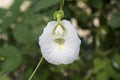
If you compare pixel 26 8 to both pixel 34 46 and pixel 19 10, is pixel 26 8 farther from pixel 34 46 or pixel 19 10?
pixel 34 46

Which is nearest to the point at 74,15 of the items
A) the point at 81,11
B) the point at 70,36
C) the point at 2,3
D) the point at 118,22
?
the point at 81,11

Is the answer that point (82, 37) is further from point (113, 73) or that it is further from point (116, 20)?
point (116, 20)

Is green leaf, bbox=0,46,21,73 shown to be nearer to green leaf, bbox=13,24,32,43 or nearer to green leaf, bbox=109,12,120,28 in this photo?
green leaf, bbox=13,24,32,43

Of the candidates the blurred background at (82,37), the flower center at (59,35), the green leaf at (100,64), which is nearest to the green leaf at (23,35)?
the blurred background at (82,37)

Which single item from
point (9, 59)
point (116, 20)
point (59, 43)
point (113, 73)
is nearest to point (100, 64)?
point (113, 73)

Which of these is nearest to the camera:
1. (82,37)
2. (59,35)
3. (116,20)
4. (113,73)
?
(59,35)

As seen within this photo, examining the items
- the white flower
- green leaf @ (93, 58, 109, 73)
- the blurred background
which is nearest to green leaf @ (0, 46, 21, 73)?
the blurred background
